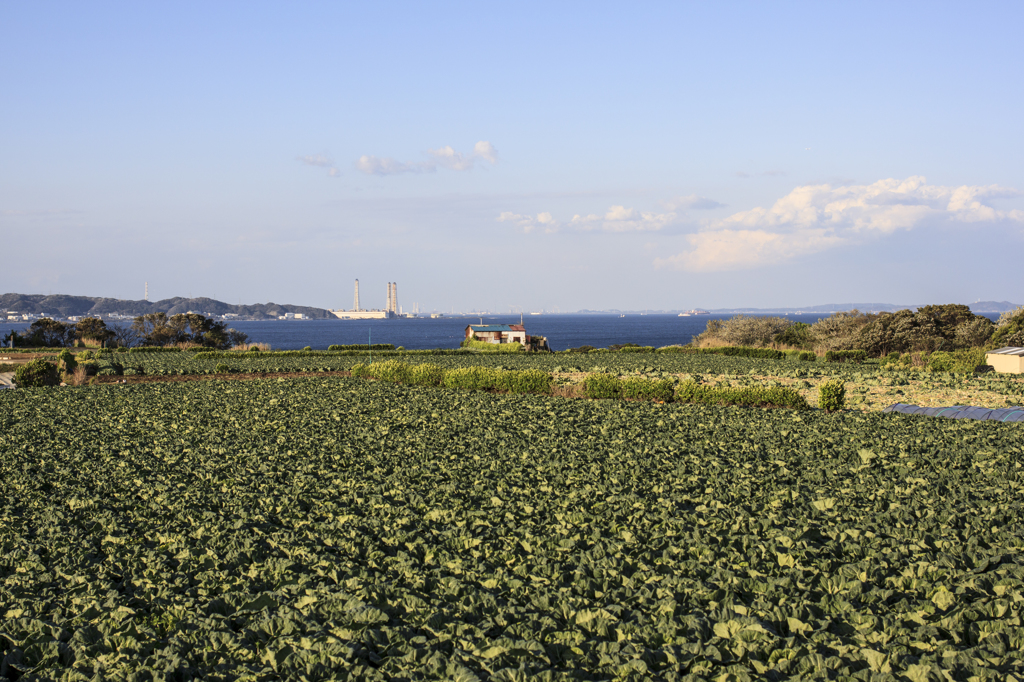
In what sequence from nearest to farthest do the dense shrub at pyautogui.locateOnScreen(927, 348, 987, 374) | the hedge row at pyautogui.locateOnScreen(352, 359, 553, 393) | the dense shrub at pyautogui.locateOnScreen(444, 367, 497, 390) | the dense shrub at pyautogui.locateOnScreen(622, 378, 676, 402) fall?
the dense shrub at pyautogui.locateOnScreen(622, 378, 676, 402), the hedge row at pyautogui.locateOnScreen(352, 359, 553, 393), the dense shrub at pyautogui.locateOnScreen(444, 367, 497, 390), the dense shrub at pyautogui.locateOnScreen(927, 348, 987, 374)

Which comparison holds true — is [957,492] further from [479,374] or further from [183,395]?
[183,395]

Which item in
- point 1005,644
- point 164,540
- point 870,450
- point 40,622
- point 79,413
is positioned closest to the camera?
point 1005,644

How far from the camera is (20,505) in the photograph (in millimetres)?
11016

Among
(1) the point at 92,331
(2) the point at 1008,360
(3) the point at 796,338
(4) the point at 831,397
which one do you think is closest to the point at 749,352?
(3) the point at 796,338

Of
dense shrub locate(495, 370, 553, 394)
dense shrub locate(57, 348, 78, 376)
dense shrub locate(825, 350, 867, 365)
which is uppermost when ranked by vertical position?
dense shrub locate(57, 348, 78, 376)

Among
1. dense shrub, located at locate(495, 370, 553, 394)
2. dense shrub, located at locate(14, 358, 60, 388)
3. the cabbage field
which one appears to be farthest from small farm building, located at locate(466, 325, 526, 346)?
dense shrub, located at locate(14, 358, 60, 388)

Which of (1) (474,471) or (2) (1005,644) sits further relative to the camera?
(1) (474,471)

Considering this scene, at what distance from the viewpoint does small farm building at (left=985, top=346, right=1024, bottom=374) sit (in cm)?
3325

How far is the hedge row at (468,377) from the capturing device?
27.5 metres

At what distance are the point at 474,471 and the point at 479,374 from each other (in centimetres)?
1571

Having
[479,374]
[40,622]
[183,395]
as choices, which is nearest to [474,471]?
[40,622]

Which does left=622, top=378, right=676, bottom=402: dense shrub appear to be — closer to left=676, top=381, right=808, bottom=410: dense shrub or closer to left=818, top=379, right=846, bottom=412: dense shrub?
left=676, top=381, right=808, bottom=410: dense shrub

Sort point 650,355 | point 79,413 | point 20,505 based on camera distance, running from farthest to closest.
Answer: point 650,355 → point 79,413 → point 20,505

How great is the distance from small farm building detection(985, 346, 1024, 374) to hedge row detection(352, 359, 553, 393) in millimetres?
24828
